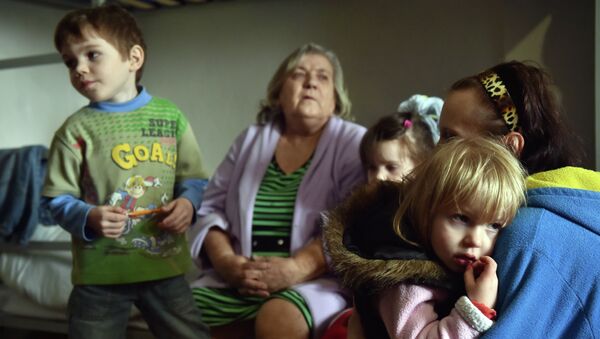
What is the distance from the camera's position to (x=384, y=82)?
190 cm

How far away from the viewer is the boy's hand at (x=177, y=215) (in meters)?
1.24

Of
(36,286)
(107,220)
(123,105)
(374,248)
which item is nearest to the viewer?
(374,248)

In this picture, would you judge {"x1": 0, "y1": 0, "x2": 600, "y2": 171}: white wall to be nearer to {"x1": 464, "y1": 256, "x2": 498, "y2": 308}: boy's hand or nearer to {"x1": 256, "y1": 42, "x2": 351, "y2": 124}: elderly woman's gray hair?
{"x1": 256, "y1": 42, "x2": 351, "y2": 124}: elderly woman's gray hair

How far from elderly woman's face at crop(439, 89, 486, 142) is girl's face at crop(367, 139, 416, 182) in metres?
0.40

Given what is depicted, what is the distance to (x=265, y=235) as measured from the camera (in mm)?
1438

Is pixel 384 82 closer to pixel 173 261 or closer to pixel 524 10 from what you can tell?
pixel 524 10

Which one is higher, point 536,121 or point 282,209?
point 536,121

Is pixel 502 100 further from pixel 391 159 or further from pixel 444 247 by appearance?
pixel 391 159

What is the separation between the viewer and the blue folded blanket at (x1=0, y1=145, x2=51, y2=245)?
5.83 ft

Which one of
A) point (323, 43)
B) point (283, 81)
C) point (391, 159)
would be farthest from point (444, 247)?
point (323, 43)

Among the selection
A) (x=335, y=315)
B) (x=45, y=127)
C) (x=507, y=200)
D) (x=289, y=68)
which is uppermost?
(x=289, y=68)

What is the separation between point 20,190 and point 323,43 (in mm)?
1012

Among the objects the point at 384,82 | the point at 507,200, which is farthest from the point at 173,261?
the point at 384,82

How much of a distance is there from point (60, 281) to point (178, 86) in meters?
0.84
